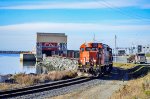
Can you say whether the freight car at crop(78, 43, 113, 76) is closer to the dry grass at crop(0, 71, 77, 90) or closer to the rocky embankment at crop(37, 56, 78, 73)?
the dry grass at crop(0, 71, 77, 90)

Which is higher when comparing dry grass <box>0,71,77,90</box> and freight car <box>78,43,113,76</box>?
freight car <box>78,43,113,76</box>

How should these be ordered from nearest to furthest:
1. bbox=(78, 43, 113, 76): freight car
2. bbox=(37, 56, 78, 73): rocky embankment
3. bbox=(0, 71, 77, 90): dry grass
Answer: bbox=(0, 71, 77, 90): dry grass < bbox=(78, 43, 113, 76): freight car < bbox=(37, 56, 78, 73): rocky embankment

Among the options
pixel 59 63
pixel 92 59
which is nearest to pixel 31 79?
pixel 92 59

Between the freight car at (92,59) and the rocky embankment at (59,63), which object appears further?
the rocky embankment at (59,63)

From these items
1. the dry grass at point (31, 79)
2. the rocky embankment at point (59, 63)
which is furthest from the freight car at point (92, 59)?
the rocky embankment at point (59, 63)

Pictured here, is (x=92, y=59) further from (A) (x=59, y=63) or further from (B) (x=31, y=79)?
(A) (x=59, y=63)

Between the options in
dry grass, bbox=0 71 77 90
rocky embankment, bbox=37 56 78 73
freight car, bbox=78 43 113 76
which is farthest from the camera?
rocky embankment, bbox=37 56 78 73

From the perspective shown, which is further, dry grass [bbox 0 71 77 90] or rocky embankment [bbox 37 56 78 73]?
rocky embankment [bbox 37 56 78 73]

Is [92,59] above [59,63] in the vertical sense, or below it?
above

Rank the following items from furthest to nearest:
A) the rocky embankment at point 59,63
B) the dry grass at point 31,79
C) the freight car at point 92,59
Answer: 1. the rocky embankment at point 59,63
2. the freight car at point 92,59
3. the dry grass at point 31,79

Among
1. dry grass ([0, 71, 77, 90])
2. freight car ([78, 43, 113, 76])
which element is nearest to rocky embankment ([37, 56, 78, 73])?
freight car ([78, 43, 113, 76])

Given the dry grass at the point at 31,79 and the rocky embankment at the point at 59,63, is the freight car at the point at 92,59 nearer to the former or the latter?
the dry grass at the point at 31,79

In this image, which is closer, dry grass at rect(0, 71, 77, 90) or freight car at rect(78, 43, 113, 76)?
dry grass at rect(0, 71, 77, 90)

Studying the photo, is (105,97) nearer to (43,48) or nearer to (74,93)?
(74,93)
